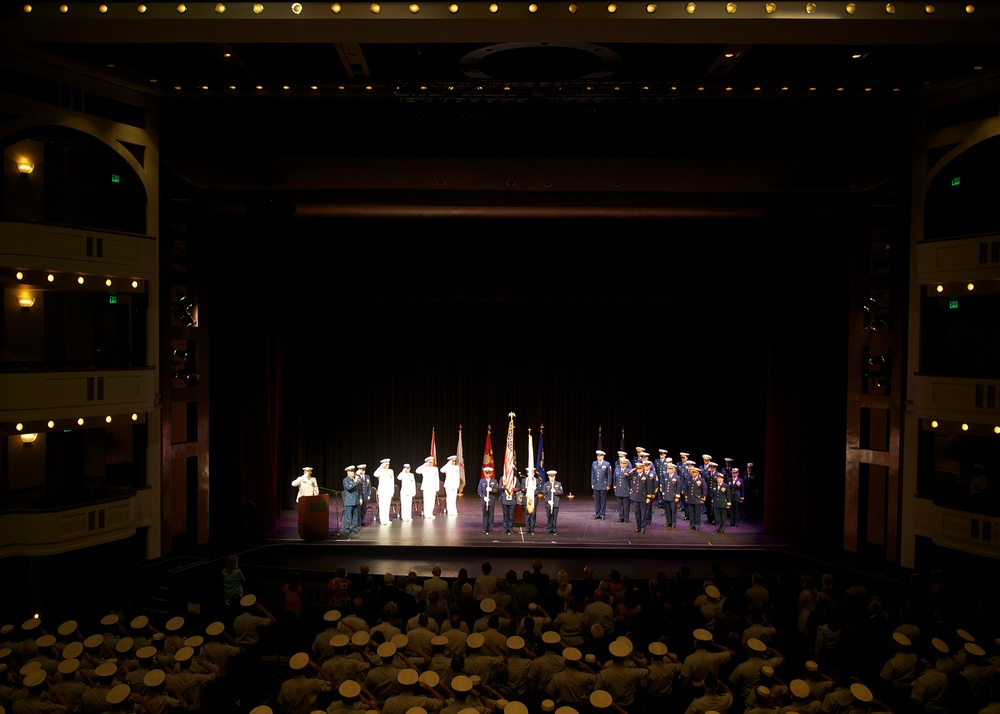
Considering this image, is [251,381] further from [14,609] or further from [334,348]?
[14,609]

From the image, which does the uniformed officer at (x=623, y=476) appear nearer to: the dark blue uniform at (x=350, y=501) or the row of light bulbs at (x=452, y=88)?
the dark blue uniform at (x=350, y=501)

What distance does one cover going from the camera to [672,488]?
50.1ft

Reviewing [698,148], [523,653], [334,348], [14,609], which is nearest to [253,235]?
[334,348]

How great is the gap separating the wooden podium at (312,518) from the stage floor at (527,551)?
0.15m

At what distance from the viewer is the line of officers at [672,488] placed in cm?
1496

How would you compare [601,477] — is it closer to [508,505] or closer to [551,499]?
[551,499]

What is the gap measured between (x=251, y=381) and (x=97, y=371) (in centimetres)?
392

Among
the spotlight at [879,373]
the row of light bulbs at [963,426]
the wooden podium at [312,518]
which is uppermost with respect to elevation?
the spotlight at [879,373]

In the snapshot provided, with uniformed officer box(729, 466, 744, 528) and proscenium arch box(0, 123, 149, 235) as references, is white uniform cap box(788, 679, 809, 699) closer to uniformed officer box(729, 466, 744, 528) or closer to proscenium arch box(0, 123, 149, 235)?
uniformed officer box(729, 466, 744, 528)

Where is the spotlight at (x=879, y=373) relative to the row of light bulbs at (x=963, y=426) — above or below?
above

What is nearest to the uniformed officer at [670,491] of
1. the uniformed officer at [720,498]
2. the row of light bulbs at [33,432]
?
the uniformed officer at [720,498]

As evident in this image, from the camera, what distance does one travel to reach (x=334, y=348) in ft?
61.5

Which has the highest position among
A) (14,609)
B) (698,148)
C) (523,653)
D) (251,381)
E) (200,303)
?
(698,148)

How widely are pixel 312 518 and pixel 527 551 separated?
13.2ft
